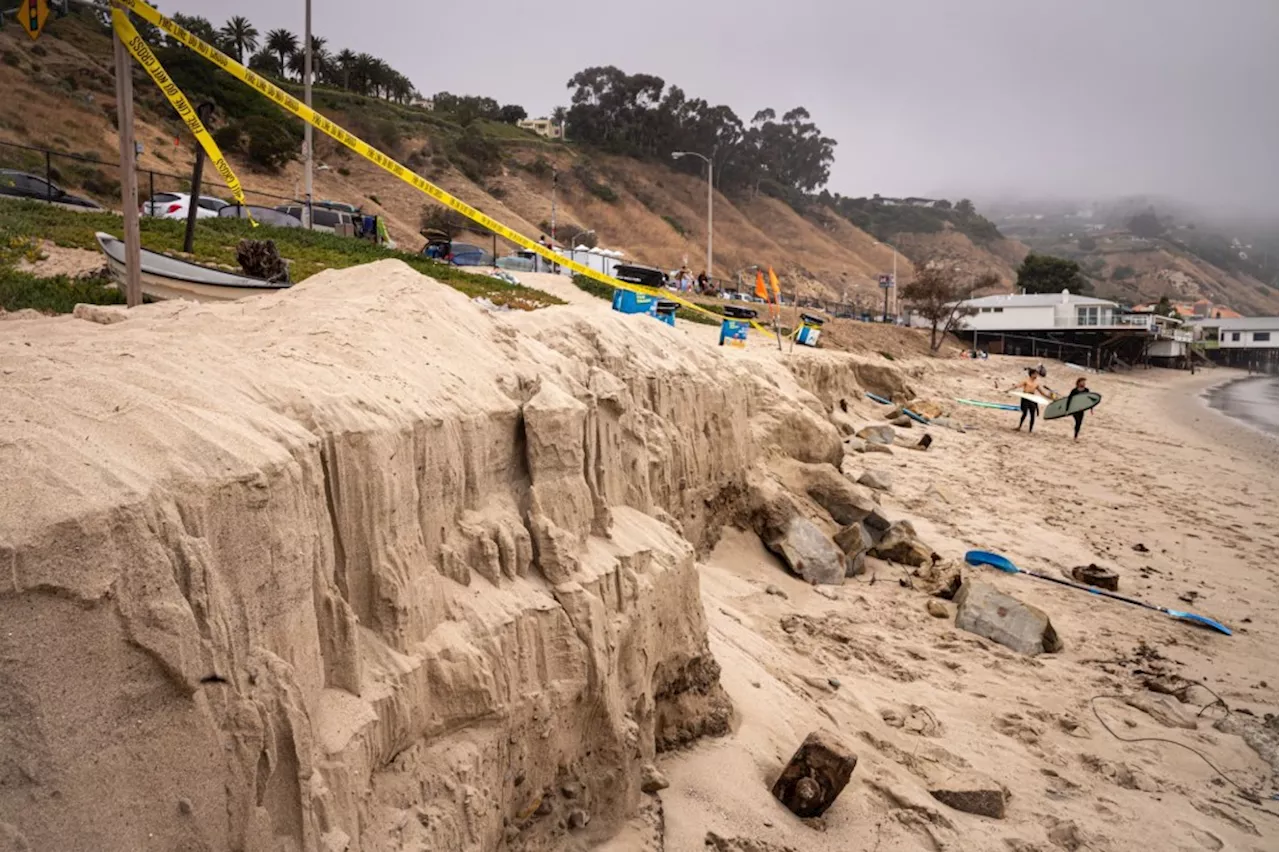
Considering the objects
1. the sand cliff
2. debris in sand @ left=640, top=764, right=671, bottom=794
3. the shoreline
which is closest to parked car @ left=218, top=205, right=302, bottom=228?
the sand cliff

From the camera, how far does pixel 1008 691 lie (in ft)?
25.9

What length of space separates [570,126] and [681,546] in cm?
8204

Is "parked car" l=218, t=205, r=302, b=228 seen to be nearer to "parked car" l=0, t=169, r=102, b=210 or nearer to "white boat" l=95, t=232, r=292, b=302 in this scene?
"parked car" l=0, t=169, r=102, b=210

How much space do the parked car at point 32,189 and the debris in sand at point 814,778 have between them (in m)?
20.7

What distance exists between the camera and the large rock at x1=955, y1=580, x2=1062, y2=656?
888 centimetres

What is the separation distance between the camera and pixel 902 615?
932cm

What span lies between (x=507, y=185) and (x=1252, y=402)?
50.0 m

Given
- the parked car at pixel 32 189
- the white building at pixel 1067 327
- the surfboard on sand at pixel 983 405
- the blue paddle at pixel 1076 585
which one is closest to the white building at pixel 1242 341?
the white building at pixel 1067 327

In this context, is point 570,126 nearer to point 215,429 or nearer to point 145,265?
point 145,265

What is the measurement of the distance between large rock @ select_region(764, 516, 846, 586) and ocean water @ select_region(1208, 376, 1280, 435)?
2670cm

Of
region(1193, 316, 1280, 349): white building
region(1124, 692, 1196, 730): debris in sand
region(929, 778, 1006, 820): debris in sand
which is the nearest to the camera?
region(929, 778, 1006, 820): debris in sand

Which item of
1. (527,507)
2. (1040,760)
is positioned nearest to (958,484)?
(1040,760)

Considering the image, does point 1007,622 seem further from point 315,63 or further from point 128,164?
point 315,63

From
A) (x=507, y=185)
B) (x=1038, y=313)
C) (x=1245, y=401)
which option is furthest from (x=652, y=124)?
(x=1245, y=401)
